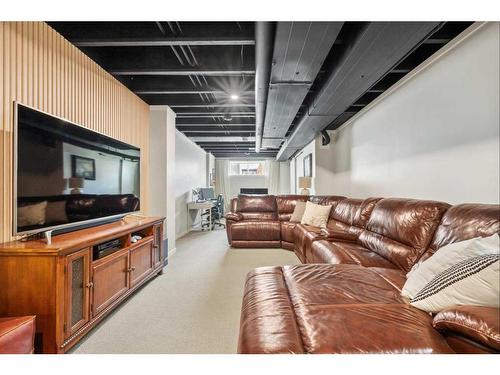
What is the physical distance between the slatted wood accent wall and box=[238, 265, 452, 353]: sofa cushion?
1777mm

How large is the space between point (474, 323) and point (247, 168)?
369 inches

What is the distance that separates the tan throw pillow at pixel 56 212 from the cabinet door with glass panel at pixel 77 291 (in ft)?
1.10

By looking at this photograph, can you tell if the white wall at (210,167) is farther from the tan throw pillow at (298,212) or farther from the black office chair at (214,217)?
the tan throw pillow at (298,212)

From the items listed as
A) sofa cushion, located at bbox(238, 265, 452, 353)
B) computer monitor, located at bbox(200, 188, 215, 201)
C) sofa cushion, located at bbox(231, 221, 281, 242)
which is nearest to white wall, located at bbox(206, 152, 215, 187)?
computer monitor, located at bbox(200, 188, 215, 201)

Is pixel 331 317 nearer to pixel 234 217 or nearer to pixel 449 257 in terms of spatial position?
pixel 449 257

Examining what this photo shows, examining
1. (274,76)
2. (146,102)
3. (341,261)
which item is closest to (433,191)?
(341,261)

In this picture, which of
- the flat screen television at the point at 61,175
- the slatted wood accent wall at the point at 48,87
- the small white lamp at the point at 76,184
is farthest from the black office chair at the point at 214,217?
the small white lamp at the point at 76,184

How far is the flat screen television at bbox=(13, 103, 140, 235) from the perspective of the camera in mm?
1561

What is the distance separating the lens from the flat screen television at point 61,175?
1.56 m

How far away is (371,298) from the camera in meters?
1.38

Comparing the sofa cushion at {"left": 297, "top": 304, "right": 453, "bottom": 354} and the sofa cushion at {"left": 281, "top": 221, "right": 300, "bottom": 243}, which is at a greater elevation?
the sofa cushion at {"left": 297, "top": 304, "right": 453, "bottom": 354}

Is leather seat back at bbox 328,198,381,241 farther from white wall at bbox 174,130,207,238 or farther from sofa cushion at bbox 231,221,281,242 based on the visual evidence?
white wall at bbox 174,130,207,238

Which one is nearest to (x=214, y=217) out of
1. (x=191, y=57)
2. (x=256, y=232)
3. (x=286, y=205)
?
(x=286, y=205)
